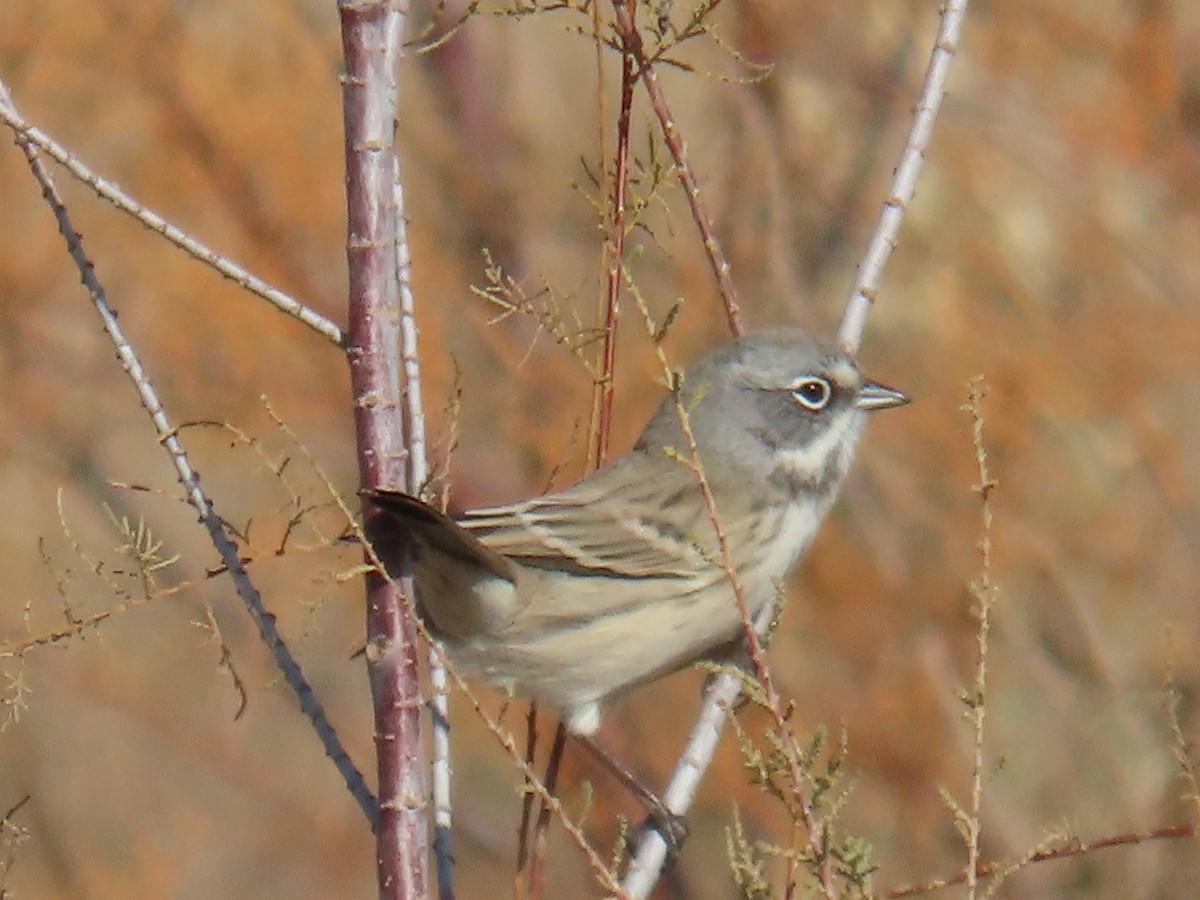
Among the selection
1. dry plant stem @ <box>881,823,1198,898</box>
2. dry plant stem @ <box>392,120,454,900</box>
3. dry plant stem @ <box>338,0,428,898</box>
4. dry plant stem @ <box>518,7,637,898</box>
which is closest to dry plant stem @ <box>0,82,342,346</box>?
dry plant stem @ <box>338,0,428,898</box>

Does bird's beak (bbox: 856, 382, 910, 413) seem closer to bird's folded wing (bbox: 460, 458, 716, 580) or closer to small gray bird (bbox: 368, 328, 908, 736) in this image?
small gray bird (bbox: 368, 328, 908, 736)

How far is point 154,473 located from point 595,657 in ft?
11.7

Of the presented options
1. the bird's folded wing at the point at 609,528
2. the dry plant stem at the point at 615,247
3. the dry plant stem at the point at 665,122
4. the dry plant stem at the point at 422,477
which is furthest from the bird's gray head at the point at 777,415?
the dry plant stem at the point at 422,477

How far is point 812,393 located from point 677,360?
2.56 m

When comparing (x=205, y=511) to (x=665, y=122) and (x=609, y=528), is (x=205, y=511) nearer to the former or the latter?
(x=665, y=122)

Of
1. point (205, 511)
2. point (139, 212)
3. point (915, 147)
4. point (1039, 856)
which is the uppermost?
point (915, 147)

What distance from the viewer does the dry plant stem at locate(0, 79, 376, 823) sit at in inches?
103

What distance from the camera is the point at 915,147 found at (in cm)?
347

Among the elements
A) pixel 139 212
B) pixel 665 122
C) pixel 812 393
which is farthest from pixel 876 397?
pixel 139 212

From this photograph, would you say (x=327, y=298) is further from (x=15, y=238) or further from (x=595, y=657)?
(x=595, y=657)

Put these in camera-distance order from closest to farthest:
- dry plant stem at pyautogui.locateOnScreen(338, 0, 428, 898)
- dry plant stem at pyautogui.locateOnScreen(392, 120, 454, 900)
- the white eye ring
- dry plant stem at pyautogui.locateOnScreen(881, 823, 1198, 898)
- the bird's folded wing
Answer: dry plant stem at pyautogui.locateOnScreen(881, 823, 1198, 898) < dry plant stem at pyautogui.locateOnScreen(338, 0, 428, 898) < dry plant stem at pyautogui.locateOnScreen(392, 120, 454, 900) < the bird's folded wing < the white eye ring

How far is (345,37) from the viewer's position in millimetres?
2541

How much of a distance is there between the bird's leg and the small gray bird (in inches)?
3.1

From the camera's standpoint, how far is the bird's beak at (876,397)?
3998mm
